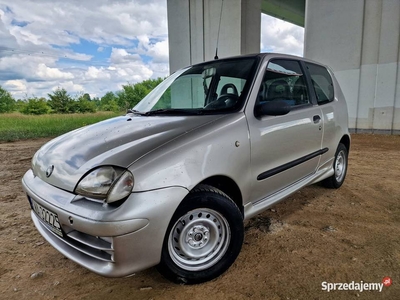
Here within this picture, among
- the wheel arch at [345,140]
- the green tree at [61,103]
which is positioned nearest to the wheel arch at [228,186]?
the wheel arch at [345,140]

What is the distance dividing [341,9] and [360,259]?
348 inches

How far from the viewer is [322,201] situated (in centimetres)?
299

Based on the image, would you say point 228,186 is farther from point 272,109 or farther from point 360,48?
point 360,48

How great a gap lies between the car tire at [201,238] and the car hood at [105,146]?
41 centimetres

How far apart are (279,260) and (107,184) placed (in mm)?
1361

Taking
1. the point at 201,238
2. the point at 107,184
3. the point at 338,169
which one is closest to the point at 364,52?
the point at 338,169

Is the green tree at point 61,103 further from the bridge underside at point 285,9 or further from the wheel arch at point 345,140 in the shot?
the wheel arch at point 345,140

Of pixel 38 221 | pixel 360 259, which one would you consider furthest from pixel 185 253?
pixel 360 259

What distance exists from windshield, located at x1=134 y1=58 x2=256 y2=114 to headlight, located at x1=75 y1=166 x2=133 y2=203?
918 millimetres

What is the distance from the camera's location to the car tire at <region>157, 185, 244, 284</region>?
5.04 ft

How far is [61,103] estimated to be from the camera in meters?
30.5

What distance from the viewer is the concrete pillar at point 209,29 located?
1032 cm

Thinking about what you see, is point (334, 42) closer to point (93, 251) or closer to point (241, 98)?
point (241, 98)

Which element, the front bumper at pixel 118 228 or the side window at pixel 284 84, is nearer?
the front bumper at pixel 118 228
